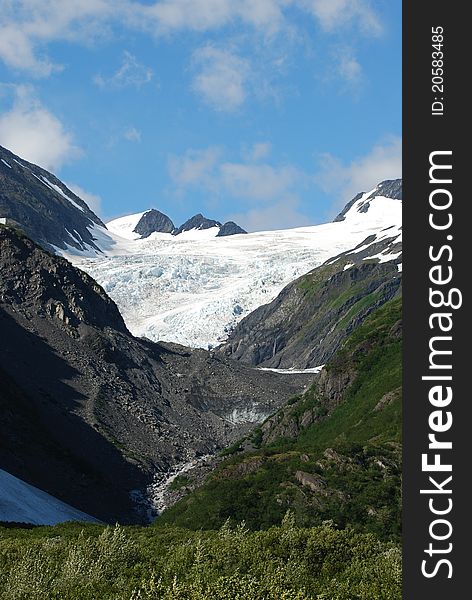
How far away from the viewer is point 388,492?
1216 inches

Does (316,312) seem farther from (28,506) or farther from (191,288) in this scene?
(28,506)

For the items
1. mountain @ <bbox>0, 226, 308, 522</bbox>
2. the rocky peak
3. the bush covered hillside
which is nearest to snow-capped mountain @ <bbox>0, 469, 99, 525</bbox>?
mountain @ <bbox>0, 226, 308, 522</bbox>

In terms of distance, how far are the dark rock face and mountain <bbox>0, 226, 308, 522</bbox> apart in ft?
78.2

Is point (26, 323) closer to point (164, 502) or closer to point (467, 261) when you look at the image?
point (164, 502)

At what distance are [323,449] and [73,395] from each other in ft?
173

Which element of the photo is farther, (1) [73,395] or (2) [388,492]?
(1) [73,395]

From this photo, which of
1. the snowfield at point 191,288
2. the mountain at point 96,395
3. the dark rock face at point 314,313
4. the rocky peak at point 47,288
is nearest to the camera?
the mountain at point 96,395

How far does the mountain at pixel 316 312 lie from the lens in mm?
139750

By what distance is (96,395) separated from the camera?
85.8 m

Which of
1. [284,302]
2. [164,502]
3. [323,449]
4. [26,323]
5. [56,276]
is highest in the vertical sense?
[284,302]

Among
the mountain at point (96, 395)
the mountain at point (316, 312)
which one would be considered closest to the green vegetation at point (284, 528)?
the mountain at point (96, 395)

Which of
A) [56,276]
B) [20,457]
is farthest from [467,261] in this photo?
[56,276]

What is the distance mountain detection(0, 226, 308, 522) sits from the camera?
60.9 m

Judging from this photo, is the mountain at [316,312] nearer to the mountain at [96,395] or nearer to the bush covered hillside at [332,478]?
the mountain at [96,395]
